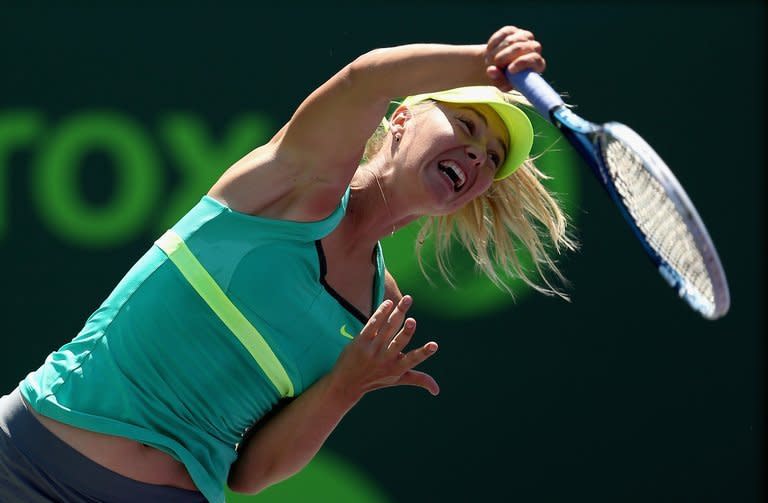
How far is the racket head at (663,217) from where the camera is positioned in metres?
1.61

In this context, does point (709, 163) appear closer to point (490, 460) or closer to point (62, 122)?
point (490, 460)

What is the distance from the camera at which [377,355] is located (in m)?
2.16

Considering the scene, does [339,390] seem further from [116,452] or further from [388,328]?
[116,452]

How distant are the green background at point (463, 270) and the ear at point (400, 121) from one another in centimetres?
138

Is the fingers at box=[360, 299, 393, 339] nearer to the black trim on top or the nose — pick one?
the black trim on top

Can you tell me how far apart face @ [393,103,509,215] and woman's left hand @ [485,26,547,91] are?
35 centimetres

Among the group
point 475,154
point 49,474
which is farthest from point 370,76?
point 49,474

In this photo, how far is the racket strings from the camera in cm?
173

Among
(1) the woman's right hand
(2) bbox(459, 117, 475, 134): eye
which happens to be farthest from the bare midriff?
(2) bbox(459, 117, 475, 134): eye

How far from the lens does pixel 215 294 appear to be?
6.95 ft

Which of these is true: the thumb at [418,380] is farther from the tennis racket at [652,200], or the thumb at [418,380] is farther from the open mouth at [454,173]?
the tennis racket at [652,200]

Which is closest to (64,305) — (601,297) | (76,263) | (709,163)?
(76,263)

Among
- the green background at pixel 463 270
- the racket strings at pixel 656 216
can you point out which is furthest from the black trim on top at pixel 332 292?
the green background at pixel 463 270

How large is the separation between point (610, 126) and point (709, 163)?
228 cm
